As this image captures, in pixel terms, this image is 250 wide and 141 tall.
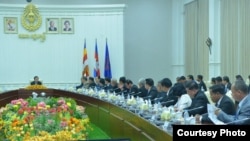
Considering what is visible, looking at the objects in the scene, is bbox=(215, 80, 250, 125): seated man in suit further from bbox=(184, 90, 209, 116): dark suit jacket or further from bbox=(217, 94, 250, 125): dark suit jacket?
bbox=(184, 90, 209, 116): dark suit jacket

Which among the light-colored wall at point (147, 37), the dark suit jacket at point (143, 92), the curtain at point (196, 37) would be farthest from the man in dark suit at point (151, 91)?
the light-colored wall at point (147, 37)

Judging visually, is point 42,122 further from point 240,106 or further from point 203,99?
point 240,106

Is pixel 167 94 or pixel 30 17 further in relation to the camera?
pixel 30 17

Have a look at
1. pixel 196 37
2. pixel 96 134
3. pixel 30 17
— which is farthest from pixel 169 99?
pixel 30 17

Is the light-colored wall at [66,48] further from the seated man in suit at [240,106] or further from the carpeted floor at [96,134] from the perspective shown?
the seated man in suit at [240,106]

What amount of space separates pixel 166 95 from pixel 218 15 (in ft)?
22.4

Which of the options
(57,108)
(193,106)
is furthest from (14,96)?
(193,106)

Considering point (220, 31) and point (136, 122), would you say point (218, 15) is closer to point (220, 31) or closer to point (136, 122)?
point (220, 31)

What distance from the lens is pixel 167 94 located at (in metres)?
7.30

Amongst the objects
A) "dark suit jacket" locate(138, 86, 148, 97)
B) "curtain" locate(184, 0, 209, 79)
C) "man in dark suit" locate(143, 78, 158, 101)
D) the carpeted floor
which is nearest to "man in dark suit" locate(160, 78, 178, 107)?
"man in dark suit" locate(143, 78, 158, 101)

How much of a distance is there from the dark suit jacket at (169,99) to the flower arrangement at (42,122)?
1335 millimetres

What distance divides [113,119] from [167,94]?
104 centimetres

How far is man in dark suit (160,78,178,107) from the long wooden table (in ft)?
2.76

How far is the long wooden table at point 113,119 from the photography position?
13.7 feet
